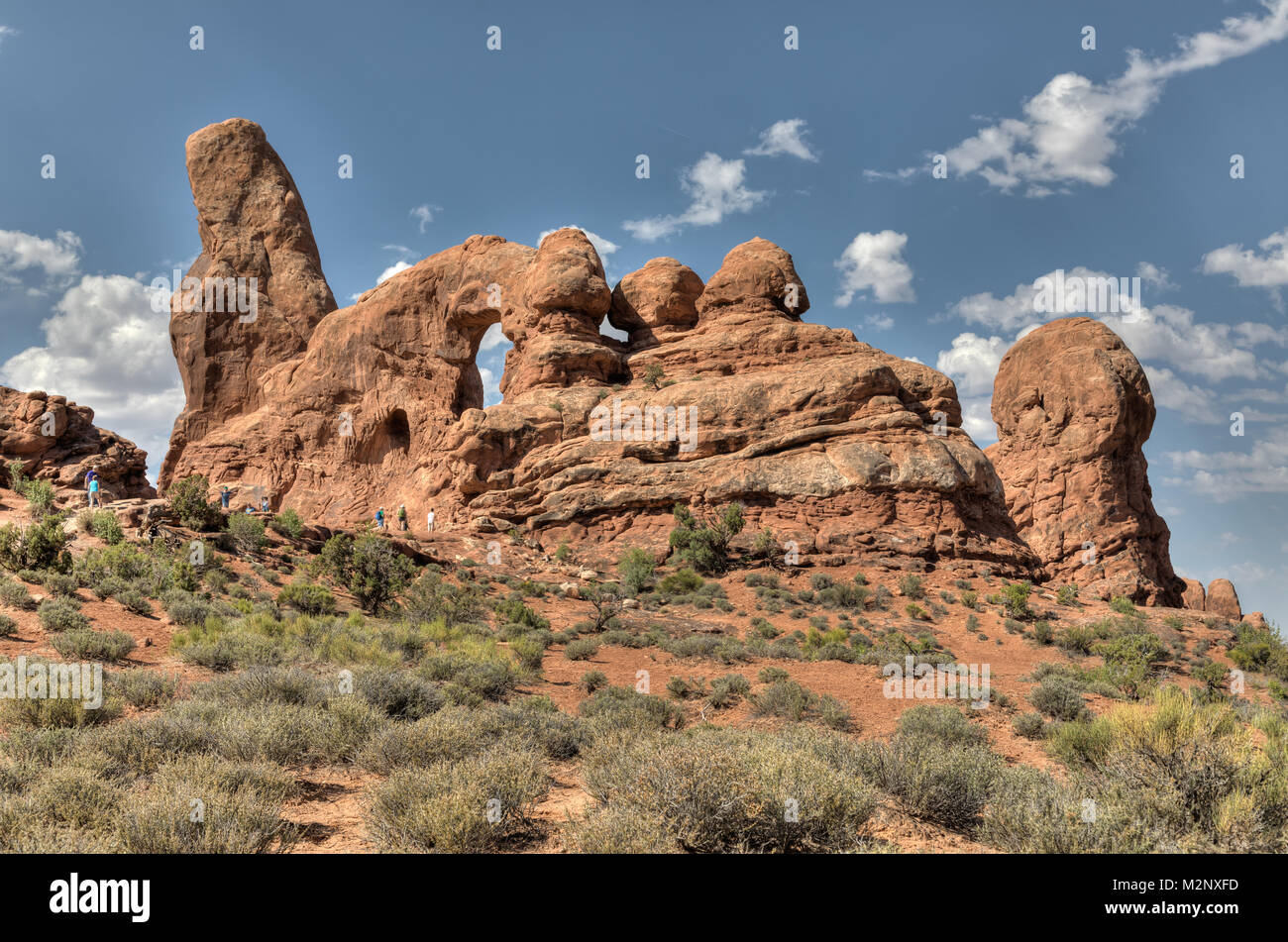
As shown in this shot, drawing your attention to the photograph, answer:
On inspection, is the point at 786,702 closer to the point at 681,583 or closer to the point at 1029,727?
the point at 1029,727

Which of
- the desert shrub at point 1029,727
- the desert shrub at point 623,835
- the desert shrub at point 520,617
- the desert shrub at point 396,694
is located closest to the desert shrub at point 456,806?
the desert shrub at point 623,835

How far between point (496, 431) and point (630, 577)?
1004 centimetres

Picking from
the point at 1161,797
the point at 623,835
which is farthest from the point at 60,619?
the point at 1161,797

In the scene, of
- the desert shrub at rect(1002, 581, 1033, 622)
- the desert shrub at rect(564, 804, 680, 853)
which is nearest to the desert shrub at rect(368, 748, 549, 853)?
the desert shrub at rect(564, 804, 680, 853)

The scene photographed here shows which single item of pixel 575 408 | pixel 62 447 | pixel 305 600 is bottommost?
pixel 305 600

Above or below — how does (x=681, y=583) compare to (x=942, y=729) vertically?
above

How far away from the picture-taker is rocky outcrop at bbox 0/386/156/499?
28.2m

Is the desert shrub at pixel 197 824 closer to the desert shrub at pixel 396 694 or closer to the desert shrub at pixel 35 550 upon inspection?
the desert shrub at pixel 396 694

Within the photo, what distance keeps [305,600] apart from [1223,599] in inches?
1816

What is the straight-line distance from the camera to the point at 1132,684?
44.2ft

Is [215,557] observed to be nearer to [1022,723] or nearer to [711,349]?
[1022,723]

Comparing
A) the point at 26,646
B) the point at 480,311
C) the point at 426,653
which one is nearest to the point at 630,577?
the point at 426,653

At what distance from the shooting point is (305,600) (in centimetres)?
1631
